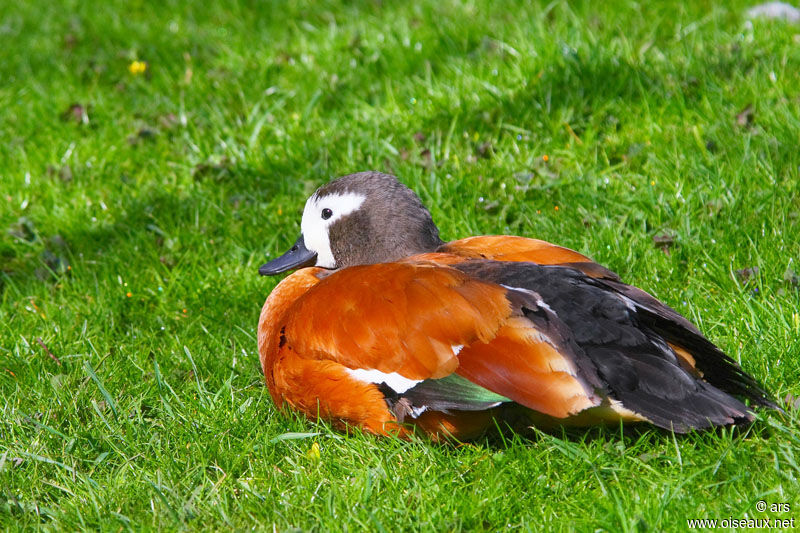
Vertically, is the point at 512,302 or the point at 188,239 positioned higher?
the point at 512,302

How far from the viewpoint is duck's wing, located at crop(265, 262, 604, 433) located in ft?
10.5

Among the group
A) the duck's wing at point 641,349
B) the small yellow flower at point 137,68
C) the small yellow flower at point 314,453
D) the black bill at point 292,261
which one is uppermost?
the small yellow flower at point 137,68

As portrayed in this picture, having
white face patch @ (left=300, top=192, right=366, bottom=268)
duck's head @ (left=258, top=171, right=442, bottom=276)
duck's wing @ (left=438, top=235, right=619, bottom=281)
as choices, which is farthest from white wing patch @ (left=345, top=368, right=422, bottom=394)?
white face patch @ (left=300, top=192, right=366, bottom=268)

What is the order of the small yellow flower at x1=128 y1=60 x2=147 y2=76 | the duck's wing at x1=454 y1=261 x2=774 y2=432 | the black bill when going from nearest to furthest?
the duck's wing at x1=454 y1=261 x2=774 y2=432
the black bill
the small yellow flower at x1=128 y1=60 x2=147 y2=76

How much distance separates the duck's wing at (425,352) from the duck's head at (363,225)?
1.86 ft

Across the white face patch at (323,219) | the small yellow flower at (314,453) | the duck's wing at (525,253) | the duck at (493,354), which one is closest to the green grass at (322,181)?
the small yellow flower at (314,453)

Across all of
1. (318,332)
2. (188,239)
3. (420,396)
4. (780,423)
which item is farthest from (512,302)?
(188,239)

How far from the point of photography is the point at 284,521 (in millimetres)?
3051

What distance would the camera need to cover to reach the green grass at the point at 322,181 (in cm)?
320

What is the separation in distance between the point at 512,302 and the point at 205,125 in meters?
3.67

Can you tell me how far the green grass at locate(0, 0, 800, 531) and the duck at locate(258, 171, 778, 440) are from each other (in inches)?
4.9

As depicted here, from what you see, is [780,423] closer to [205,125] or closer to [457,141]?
[457,141]

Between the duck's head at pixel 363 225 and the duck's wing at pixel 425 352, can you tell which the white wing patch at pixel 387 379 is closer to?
the duck's wing at pixel 425 352

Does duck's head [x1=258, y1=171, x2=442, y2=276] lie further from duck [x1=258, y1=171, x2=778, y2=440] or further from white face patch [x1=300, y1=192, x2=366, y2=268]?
duck [x1=258, y1=171, x2=778, y2=440]
